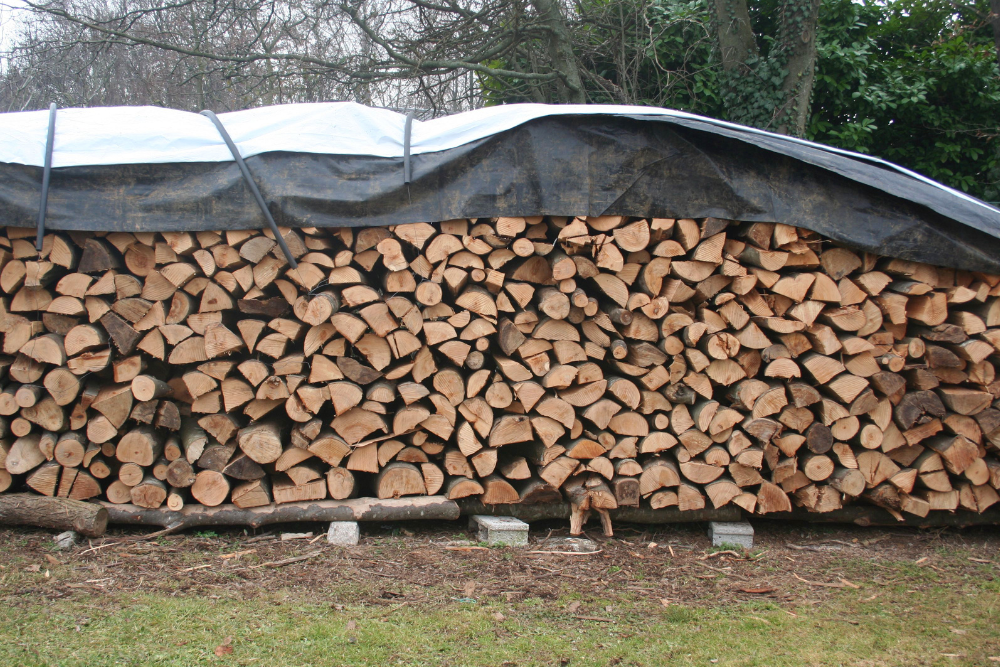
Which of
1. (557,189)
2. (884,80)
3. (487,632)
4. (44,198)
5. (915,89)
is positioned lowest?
(487,632)

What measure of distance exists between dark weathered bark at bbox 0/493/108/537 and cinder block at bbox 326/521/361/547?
1061 mm

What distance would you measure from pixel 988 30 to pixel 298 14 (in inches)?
308

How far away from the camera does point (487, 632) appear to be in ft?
8.46

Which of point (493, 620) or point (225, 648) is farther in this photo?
point (493, 620)

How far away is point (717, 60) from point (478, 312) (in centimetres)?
495

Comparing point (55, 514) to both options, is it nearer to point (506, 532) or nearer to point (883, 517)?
point (506, 532)

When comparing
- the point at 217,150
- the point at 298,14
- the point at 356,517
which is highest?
the point at 298,14

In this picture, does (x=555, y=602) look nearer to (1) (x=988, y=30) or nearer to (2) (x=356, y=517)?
(2) (x=356, y=517)

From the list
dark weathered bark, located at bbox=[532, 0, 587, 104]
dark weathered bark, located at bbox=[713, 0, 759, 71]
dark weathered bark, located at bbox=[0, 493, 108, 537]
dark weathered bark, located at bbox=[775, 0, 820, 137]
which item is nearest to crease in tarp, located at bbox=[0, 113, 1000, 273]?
dark weathered bark, located at bbox=[0, 493, 108, 537]

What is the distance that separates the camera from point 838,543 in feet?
12.0

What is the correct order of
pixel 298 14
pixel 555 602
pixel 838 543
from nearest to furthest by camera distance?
pixel 555 602, pixel 838 543, pixel 298 14

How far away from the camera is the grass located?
2385mm

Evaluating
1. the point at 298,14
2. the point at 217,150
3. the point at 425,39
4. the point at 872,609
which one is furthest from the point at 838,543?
the point at 298,14

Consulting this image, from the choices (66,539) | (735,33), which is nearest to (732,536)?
(66,539)
